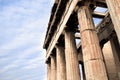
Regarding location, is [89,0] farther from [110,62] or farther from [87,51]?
[110,62]

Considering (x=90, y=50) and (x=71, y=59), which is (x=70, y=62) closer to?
(x=71, y=59)

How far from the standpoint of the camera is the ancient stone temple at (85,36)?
11.3 metres

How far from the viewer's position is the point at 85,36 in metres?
12.6

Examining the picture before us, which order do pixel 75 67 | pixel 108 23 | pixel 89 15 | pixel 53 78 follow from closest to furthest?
pixel 89 15, pixel 75 67, pixel 108 23, pixel 53 78

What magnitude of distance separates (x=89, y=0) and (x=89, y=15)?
1.46 m

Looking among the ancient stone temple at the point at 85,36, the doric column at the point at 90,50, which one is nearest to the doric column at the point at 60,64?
the ancient stone temple at the point at 85,36

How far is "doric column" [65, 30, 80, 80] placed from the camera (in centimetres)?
1527

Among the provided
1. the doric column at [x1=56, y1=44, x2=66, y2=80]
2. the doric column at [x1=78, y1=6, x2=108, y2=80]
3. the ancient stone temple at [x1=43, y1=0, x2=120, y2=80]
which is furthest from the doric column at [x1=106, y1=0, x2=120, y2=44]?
the doric column at [x1=56, y1=44, x2=66, y2=80]

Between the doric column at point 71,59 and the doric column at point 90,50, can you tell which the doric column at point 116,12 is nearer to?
the doric column at point 90,50

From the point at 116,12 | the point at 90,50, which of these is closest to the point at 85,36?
the point at 90,50

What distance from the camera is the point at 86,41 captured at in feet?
40.8

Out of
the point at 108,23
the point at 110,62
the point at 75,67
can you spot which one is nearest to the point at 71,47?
the point at 75,67

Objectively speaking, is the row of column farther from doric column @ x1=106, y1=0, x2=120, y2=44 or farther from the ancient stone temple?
doric column @ x1=106, y1=0, x2=120, y2=44

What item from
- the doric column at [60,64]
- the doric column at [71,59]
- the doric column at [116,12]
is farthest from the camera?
the doric column at [60,64]
